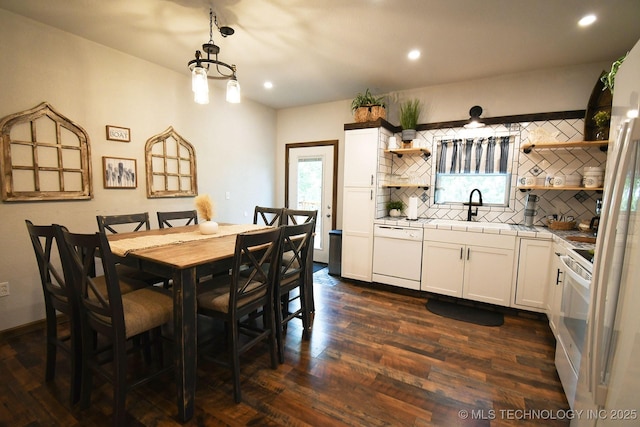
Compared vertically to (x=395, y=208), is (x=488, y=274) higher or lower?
lower

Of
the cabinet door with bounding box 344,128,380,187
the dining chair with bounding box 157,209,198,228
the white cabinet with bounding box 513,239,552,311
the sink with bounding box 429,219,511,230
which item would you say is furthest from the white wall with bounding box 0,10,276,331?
the white cabinet with bounding box 513,239,552,311

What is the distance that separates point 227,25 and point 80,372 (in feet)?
8.80

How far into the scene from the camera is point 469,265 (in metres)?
3.02

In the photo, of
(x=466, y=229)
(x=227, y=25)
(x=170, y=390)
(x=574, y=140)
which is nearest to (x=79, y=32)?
(x=227, y=25)

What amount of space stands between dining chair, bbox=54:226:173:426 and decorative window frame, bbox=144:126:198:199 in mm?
1776

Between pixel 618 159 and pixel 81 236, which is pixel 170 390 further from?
pixel 618 159

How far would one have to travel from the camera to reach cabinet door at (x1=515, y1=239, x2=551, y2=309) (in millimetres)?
2695

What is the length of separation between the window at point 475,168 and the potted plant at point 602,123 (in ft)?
2.30

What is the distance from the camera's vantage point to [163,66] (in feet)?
10.5

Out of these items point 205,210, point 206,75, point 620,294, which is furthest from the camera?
point 205,210

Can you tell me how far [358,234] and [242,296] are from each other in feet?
7.10

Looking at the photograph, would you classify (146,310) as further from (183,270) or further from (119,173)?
(119,173)

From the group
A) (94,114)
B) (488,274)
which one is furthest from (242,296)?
(488,274)

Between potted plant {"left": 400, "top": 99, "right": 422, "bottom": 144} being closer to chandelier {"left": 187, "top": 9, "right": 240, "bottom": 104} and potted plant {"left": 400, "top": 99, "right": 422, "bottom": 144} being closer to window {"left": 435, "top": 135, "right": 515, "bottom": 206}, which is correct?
window {"left": 435, "top": 135, "right": 515, "bottom": 206}
